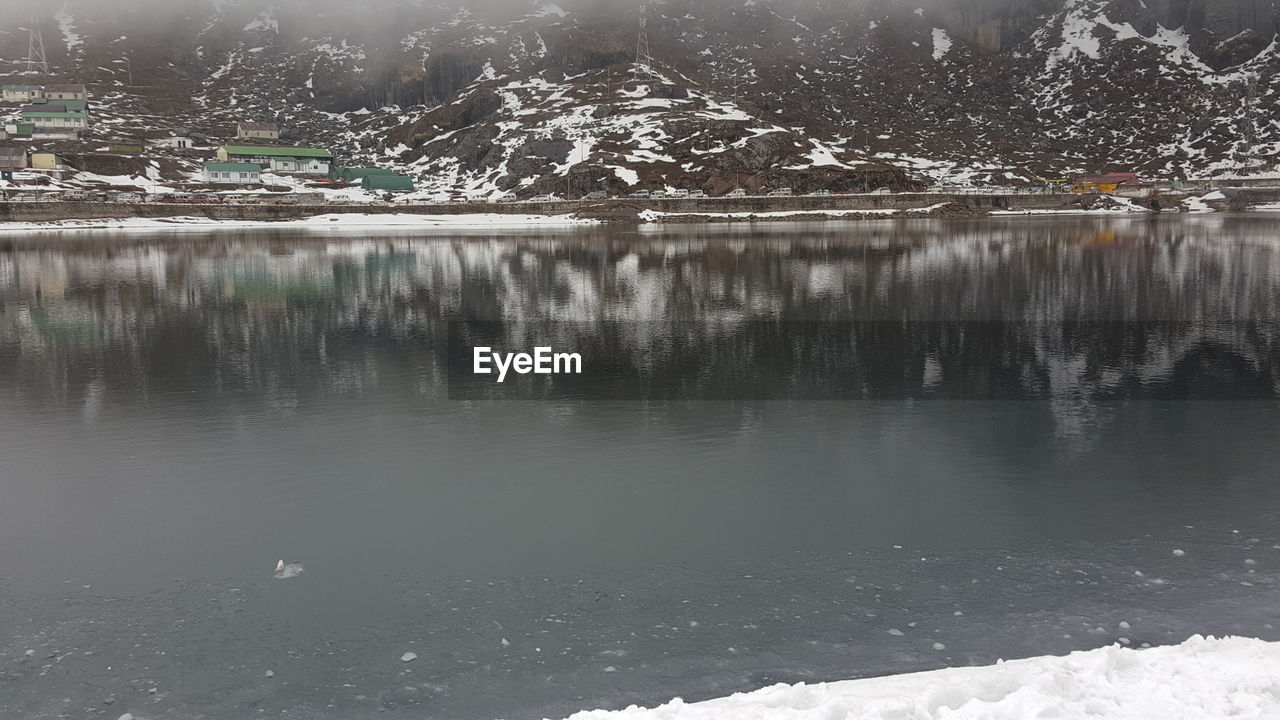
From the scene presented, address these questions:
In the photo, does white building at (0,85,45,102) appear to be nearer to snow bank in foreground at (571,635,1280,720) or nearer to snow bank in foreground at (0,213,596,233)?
snow bank in foreground at (0,213,596,233)

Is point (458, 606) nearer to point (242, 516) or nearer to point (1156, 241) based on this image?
point (242, 516)

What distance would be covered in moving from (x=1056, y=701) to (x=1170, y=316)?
30863 millimetres

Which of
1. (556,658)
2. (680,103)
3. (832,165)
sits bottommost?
(556,658)

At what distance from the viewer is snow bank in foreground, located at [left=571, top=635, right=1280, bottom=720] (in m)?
7.20

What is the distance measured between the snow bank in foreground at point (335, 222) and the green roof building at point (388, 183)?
75.3ft

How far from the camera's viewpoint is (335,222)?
126 meters

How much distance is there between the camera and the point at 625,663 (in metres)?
8.98

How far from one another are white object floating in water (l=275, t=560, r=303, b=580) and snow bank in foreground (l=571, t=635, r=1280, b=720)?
5305 mm

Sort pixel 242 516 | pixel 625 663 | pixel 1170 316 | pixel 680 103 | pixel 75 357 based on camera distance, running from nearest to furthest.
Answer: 1. pixel 625 663
2. pixel 242 516
3. pixel 75 357
4. pixel 1170 316
5. pixel 680 103

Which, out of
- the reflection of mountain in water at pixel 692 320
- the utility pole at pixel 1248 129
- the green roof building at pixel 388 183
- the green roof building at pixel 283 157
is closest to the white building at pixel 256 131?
the green roof building at pixel 283 157

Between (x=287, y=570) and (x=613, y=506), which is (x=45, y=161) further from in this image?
→ (x=613, y=506)

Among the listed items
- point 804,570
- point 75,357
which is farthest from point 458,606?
point 75,357

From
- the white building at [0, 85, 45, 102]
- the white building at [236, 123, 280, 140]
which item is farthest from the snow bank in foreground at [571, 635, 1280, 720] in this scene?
the white building at [0, 85, 45, 102]

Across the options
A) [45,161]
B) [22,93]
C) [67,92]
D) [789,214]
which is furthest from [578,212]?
[22,93]
